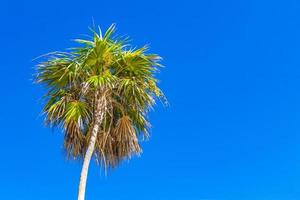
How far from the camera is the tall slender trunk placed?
16.2 metres

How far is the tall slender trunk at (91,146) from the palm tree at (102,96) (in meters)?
0.03

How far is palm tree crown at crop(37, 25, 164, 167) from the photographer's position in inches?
693

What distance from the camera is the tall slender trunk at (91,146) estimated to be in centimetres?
1622

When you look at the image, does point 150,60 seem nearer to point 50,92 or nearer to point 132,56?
point 132,56

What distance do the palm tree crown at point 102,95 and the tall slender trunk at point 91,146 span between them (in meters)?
0.03

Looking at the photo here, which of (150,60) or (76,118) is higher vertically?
(150,60)

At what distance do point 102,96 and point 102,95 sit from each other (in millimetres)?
25

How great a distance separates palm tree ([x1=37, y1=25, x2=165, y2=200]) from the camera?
17.6m

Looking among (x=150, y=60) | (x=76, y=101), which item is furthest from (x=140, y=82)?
(x=76, y=101)

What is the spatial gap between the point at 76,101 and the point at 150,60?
2.25 meters

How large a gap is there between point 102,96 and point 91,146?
1.42m

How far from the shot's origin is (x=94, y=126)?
17297mm

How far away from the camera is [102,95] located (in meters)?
17.6

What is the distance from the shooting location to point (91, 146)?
55.5 feet
